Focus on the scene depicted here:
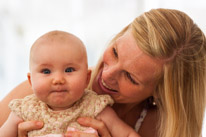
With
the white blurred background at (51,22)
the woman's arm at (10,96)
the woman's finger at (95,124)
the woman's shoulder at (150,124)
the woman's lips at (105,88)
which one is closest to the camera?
the woman's finger at (95,124)

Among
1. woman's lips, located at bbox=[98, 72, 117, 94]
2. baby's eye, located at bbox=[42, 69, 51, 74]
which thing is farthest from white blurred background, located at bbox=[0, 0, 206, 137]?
baby's eye, located at bbox=[42, 69, 51, 74]

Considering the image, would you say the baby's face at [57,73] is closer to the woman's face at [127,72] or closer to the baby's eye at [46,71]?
the baby's eye at [46,71]

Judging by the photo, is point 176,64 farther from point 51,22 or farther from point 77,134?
point 51,22

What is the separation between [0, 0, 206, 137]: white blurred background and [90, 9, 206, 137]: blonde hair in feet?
5.22

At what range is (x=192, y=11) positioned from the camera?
3.21m

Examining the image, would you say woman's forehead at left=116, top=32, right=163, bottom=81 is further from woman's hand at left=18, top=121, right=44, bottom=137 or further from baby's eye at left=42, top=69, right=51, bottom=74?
woman's hand at left=18, top=121, right=44, bottom=137

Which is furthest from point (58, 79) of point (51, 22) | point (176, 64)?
point (51, 22)

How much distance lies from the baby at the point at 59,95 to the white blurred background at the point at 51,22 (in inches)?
66.5

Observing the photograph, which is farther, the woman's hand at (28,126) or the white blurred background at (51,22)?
the white blurred background at (51,22)

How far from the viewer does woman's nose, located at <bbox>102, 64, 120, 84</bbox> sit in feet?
4.53

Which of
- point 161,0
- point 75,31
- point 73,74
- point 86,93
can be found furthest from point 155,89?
point 161,0

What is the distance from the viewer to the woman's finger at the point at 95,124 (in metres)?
1.33

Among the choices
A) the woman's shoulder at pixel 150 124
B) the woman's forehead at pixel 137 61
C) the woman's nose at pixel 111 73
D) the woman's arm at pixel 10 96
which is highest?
the woman's forehead at pixel 137 61

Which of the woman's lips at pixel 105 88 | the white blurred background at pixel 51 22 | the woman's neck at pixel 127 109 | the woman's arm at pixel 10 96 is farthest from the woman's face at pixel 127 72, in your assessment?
the white blurred background at pixel 51 22
